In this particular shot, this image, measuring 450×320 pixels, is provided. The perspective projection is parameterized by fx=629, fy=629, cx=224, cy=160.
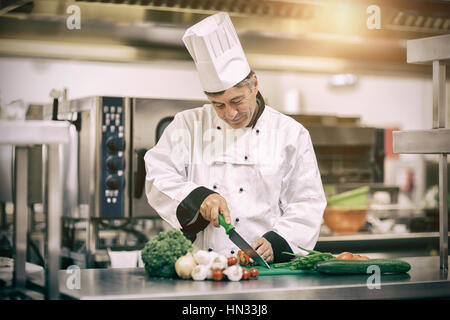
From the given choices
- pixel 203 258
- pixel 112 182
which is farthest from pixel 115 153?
pixel 203 258

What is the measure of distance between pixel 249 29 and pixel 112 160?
1.09 meters

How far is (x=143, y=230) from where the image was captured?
3.54 metres

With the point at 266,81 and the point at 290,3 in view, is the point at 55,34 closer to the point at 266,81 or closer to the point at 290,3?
the point at 290,3

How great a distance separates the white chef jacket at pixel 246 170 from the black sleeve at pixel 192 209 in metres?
0.11

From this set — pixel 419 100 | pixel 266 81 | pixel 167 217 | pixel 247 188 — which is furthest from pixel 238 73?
pixel 419 100

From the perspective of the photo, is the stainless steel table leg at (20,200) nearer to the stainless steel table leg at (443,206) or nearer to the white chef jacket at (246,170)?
the white chef jacket at (246,170)

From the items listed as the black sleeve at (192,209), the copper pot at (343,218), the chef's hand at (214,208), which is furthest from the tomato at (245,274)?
the copper pot at (343,218)

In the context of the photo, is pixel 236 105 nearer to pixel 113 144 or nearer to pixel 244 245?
pixel 244 245

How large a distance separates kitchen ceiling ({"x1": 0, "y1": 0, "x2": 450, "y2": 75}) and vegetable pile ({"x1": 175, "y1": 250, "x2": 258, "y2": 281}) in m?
1.63

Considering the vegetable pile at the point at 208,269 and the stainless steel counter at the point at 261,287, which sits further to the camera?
the vegetable pile at the point at 208,269

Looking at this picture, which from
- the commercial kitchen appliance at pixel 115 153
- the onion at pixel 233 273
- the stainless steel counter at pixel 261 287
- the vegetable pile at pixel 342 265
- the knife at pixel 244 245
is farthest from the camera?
the commercial kitchen appliance at pixel 115 153

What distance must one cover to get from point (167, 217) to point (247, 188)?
330 mm

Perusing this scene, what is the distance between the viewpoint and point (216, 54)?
235 centimetres

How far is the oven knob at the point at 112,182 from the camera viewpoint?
3.06 meters
